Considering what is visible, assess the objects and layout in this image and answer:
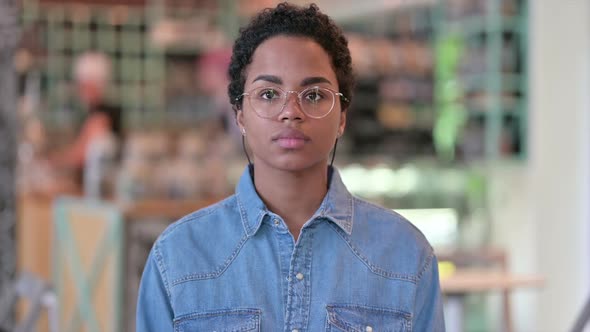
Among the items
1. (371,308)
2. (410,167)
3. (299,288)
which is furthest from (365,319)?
(410,167)

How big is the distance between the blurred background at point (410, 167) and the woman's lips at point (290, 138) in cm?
174

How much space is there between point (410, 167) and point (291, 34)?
568 cm

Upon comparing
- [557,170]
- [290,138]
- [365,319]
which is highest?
[557,170]

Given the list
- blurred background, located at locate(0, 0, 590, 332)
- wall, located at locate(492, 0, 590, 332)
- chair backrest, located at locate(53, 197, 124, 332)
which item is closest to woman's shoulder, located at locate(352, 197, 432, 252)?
blurred background, located at locate(0, 0, 590, 332)

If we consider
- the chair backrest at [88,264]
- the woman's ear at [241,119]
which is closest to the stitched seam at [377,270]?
the woman's ear at [241,119]

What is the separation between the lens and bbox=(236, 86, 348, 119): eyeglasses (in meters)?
1.49

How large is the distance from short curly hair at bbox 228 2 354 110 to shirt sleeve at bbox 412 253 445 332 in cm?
34

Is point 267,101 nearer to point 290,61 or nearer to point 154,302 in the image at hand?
point 290,61

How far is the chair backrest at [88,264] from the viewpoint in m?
4.16

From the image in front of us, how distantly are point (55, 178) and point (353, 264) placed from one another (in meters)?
5.80

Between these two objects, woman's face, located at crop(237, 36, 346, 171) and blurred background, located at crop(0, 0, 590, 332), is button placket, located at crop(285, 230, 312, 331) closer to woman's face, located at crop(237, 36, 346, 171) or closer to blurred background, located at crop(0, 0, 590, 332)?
woman's face, located at crop(237, 36, 346, 171)

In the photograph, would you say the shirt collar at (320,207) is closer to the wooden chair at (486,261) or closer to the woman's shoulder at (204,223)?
the woman's shoulder at (204,223)

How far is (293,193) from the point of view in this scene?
61.5 inches

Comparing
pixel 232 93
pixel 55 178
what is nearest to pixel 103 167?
pixel 55 178
